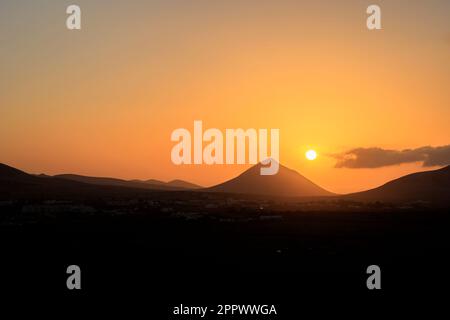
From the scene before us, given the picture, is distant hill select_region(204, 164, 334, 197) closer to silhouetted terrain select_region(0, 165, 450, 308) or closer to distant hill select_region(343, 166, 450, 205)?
distant hill select_region(343, 166, 450, 205)

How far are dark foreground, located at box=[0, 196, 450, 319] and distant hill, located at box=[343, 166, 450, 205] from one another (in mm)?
77945

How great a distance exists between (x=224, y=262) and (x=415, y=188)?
371 ft

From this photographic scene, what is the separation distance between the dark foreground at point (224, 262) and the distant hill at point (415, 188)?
256 feet

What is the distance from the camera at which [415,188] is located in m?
126

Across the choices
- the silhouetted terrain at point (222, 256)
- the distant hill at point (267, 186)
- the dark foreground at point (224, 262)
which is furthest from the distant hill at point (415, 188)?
the dark foreground at point (224, 262)

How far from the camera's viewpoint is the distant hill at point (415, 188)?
11475cm

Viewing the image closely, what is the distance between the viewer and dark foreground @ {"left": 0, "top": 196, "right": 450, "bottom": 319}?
17.1 metres

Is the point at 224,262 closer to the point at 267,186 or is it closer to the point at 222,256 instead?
the point at 222,256

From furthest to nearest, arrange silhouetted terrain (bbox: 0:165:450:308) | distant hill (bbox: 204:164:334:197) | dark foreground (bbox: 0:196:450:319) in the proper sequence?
1. distant hill (bbox: 204:164:334:197)
2. silhouetted terrain (bbox: 0:165:450:308)
3. dark foreground (bbox: 0:196:450:319)

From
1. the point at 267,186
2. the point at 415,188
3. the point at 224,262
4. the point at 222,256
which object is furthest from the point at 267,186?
the point at 224,262

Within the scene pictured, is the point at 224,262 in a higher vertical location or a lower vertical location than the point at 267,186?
lower

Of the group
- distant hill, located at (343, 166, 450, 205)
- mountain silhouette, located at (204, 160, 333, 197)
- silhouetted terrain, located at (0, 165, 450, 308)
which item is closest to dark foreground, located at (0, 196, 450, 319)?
silhouetted terrain, located at (0, 165, 450, 308)
